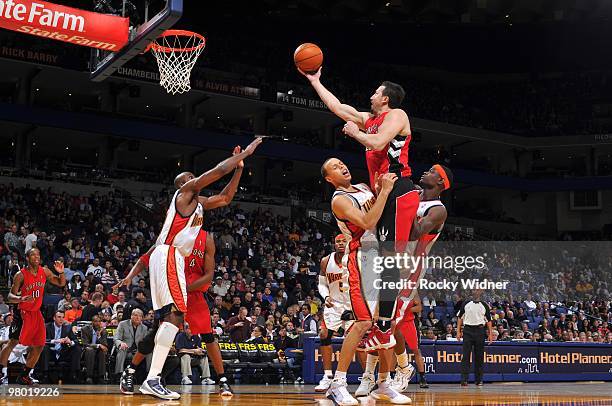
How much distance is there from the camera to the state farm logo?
10.0 metres

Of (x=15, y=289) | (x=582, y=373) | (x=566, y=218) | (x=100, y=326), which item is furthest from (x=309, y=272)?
(x=566, y=218)

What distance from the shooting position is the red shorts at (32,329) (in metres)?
10.4

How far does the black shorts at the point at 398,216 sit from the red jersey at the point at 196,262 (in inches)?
97.9

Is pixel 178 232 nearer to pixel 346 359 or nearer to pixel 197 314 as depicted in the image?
pixel 197 314

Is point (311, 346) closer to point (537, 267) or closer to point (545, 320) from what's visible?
point (545, 320)

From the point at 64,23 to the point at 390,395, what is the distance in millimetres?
6956

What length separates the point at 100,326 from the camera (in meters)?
13.0

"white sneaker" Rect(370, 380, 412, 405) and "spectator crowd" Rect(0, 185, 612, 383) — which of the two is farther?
"spectator crowd" Rect(0, 185, 612, 383)

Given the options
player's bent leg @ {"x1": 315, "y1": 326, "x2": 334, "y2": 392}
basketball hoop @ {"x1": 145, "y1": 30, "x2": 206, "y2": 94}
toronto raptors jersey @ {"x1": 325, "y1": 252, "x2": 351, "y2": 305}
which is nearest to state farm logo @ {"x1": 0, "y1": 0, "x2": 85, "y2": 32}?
basketball hoop @ {"x1": 145, "y1": 30, "x2": 206, "y2": 94}

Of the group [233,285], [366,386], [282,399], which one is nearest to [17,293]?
[282,399]

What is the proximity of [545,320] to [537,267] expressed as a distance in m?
8.29

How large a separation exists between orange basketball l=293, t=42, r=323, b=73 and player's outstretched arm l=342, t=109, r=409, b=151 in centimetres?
65

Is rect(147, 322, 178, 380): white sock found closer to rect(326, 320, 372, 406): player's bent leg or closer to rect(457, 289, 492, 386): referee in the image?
rect(326, 320, 372, 406): player's bent leg

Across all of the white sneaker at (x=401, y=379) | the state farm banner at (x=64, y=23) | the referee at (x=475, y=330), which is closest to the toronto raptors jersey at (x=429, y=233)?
the white sneaker at (x=401, y=379)
